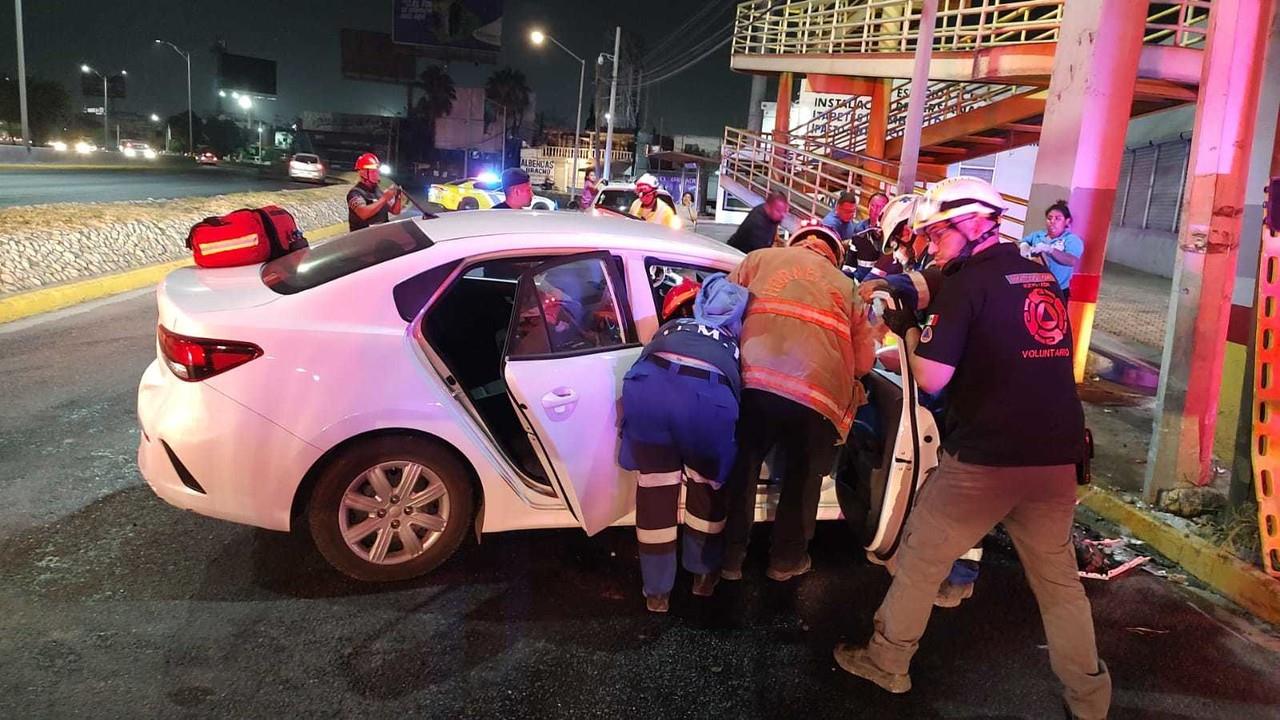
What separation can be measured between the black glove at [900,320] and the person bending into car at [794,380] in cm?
55

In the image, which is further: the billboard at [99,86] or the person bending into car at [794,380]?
the billboard at [99,86]

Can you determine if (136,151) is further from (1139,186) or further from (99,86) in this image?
(1139,186)

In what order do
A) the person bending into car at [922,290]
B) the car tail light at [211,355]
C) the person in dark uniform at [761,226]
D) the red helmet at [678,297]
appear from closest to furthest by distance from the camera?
the person bending into car at [922,290]
the car tail light at [211,355]
the red helmet at [678,297]
the person in dark uniform at [761,226]

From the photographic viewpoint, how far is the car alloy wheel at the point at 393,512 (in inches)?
136

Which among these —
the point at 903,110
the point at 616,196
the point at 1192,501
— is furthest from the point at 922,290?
the point at 903,110

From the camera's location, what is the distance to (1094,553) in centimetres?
439

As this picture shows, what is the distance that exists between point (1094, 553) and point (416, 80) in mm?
77296

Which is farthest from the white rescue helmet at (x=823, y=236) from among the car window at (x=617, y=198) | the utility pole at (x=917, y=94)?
the car window at (x=617, y=198)

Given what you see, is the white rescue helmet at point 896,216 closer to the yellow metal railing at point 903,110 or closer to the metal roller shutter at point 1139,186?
the yellow metal railing at point 903,110

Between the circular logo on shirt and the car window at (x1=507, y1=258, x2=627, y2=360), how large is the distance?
1683 millimetres

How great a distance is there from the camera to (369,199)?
7422 mm

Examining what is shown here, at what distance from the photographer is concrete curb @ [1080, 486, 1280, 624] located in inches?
152

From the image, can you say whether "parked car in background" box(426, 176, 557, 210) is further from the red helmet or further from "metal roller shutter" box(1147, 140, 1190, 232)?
"metal roller shutter" box(1147, 140, 1190, 232)

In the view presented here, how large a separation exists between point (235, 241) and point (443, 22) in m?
72.5
